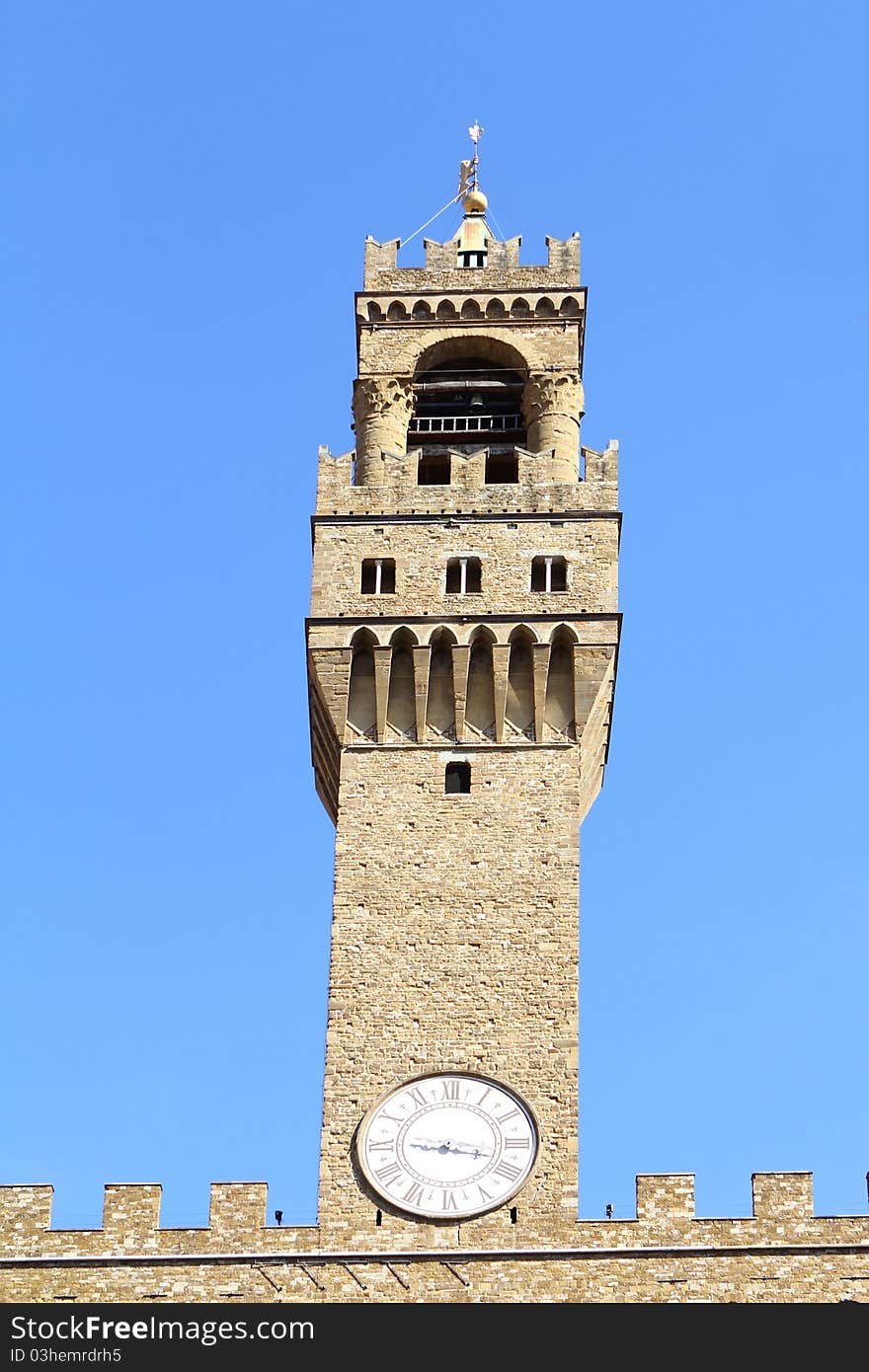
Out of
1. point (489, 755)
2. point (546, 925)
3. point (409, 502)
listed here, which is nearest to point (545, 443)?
point (409, 502)

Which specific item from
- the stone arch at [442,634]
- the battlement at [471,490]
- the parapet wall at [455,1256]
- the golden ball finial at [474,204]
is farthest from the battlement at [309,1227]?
the golden ball finial at [474,204]

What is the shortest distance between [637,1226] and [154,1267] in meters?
6.27

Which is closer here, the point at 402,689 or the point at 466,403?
the point at 402,689

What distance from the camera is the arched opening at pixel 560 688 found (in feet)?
141

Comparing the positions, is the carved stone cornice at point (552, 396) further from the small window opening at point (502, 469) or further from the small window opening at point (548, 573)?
the small window opening at point (548, 573)

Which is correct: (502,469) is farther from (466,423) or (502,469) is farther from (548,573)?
(548,573)

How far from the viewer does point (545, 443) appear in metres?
46.4

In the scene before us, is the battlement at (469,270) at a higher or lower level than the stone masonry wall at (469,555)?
higher

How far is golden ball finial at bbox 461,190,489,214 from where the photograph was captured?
52781 millimetres

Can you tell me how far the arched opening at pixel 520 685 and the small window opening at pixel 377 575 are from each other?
7.12 feet

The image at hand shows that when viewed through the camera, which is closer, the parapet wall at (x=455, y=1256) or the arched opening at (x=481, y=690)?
the parapet wall at (x=455, y=1256)

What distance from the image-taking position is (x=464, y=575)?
44031 millimetres

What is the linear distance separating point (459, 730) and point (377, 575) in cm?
302

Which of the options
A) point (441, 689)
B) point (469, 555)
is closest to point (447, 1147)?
point (441, 689)
